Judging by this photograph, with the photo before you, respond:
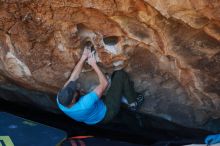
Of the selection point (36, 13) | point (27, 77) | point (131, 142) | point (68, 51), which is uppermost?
point (36, 13)

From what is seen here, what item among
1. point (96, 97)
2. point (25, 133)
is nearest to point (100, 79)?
point (96, 97)

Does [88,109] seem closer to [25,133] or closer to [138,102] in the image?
[138,102]

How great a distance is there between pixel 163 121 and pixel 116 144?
1.25 feet

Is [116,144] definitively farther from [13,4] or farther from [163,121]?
[13,4]

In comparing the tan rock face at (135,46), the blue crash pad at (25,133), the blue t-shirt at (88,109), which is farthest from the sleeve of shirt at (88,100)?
the blue crash pad at (25,133)

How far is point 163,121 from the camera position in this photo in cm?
303

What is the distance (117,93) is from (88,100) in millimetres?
223

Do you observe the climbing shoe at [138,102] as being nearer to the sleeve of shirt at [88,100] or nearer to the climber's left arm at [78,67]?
the sleeve of shirt at [88,100]

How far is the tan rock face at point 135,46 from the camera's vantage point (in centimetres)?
225

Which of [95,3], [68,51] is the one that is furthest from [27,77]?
[95,3]

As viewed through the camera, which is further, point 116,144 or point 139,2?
point 116,144

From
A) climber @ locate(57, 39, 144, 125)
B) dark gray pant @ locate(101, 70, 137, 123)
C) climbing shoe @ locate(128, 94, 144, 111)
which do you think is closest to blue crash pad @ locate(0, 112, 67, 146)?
climber @ locate(57, 39, 144, 125)

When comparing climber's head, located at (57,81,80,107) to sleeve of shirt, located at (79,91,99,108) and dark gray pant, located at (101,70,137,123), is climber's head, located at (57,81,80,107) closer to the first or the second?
sleeve of shirt, located at (79,91,99,108)

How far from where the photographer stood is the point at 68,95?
8.53 feet
